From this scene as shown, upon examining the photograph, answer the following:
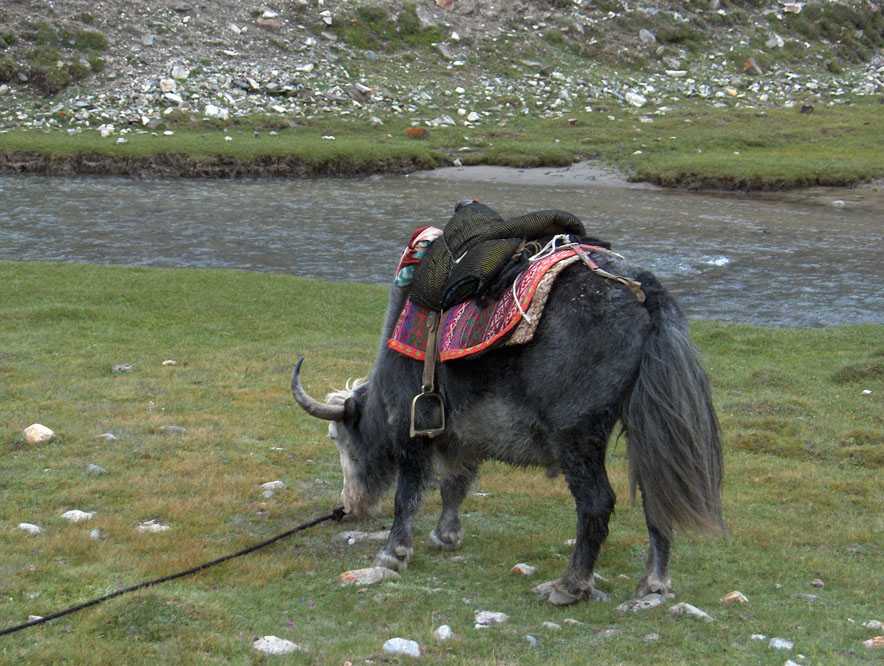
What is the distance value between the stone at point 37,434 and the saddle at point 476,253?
3.45m

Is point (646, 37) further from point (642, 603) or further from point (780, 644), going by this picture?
point (780, 644)

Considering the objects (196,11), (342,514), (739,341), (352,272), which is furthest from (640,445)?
(196,11)

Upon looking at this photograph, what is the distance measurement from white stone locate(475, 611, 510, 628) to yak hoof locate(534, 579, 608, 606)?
0.35m

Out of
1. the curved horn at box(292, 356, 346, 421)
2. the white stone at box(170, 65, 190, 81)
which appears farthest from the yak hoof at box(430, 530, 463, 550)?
the white stone at box(170, 65, 190, 81)

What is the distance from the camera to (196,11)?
112ft

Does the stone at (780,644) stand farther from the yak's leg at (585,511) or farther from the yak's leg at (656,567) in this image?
the yak's leg at (585,511)

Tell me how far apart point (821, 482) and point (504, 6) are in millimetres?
33270

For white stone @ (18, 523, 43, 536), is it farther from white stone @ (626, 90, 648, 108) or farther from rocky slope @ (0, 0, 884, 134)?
white stone @ (626, 90, 648, 108)

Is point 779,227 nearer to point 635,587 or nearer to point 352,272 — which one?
point 352,272

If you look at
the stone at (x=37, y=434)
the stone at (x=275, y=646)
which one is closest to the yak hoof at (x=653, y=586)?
the stone at (x=275, y=646)

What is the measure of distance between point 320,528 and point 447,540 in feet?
2.61

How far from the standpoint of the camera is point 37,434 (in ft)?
27.3

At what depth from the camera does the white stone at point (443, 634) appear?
488 centimetres

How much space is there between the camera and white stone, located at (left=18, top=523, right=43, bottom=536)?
20.6 feet
